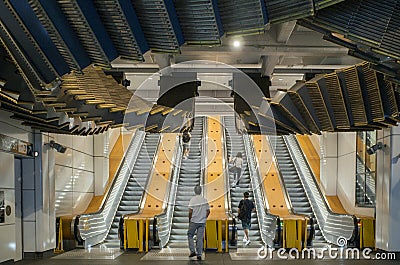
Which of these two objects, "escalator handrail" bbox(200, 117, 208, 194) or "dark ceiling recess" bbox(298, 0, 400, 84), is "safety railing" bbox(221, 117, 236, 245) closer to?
"escalator handrail" bbox(200, 117, 208, 194)

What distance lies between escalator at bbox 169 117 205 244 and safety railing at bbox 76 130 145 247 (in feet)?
5.61

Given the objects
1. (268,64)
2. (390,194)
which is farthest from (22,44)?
(390,194)

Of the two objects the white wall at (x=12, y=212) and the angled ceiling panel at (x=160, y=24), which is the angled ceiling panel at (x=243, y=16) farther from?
the white wall at (x=12, y=212)

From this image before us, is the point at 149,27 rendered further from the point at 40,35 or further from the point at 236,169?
the point at 236,169

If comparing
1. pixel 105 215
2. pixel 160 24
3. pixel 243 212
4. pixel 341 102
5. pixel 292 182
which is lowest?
pixel 105 215

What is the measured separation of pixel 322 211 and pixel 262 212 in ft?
5.61

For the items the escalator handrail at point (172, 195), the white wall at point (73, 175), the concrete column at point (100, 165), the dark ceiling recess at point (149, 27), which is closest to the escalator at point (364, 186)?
the escalator handrail at point (172, 195)

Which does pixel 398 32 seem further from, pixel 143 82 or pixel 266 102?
pixel 143 82

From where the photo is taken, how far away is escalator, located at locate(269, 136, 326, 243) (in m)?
13.3

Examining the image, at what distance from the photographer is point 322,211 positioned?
12820 millimetres

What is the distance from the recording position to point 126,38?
11.8 ft

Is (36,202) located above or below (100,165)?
below

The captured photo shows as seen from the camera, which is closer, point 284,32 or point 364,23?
point 364,23

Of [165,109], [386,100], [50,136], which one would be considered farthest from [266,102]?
[50,136]
